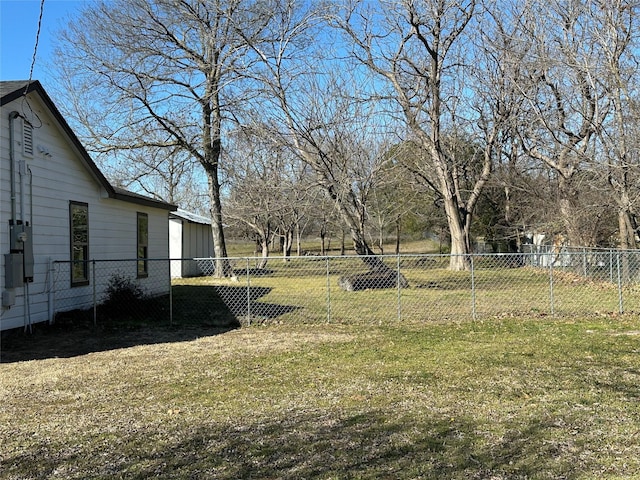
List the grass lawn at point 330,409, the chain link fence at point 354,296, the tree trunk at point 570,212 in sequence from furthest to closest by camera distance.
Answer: the tree trunk at point 570,212 < the chain link fence at point 354,296 < the grass lawn at point 330,409

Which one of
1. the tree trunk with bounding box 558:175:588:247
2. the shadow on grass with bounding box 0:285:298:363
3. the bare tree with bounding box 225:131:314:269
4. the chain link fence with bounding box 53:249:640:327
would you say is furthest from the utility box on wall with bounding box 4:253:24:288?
the tree trunk with bounding box 558:175:588:247

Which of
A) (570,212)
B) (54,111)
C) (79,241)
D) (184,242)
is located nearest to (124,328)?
(79,241)

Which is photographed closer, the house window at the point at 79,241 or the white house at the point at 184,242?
the house window at the point at 79,241

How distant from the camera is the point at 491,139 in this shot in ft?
70.2

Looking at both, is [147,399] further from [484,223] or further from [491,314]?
[484,223]

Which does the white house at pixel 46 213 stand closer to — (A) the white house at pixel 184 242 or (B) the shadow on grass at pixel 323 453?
(B) the shadow on grass at pixel 323 453

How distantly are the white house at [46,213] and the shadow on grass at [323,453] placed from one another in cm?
540

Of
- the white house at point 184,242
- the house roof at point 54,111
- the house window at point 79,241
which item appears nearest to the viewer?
the house roof at point 54,111

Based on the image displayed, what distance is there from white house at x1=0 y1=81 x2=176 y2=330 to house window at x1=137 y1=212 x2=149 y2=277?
107 centimetres

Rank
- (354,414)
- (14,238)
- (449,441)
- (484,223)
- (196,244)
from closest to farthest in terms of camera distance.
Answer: (449,441)
(354,414)
(14,238)
(196,244)
(484,223)

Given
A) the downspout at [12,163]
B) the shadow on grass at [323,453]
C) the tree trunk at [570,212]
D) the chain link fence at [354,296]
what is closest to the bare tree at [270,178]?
the chain link fence at [354,296]

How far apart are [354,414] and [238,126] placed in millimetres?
12213

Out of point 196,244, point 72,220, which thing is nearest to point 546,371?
point 72,220

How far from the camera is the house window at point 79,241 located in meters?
10.4
